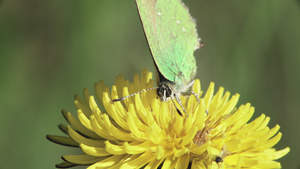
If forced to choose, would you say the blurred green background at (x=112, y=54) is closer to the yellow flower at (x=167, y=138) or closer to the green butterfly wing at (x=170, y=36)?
the green butterfly wing at (x=170, y=36)

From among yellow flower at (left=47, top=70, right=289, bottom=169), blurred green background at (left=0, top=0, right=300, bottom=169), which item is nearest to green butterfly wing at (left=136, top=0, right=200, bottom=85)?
yellow flower at (left=47, top=70, right=289, bottom=169)

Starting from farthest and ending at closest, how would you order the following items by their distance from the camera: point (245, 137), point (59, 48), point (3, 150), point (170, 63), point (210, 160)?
point (59, 48) → point (3, 150) → point (170, 63) → point (245, 137) → point (210, 160)

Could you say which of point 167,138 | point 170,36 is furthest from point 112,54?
point 167,138

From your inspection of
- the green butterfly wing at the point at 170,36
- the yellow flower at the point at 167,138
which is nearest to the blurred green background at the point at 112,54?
the green butterfly wing at the point at 170,36

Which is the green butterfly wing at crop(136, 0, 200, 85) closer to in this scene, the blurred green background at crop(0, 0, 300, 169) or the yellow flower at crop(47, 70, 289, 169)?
the yellow flower at crop(47, 70, 289, 169)

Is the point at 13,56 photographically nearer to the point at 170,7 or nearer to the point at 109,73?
the point at 109,73

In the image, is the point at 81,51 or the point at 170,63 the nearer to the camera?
the point at 170,63

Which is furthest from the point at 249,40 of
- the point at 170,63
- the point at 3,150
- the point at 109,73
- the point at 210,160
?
the point at 3,150
